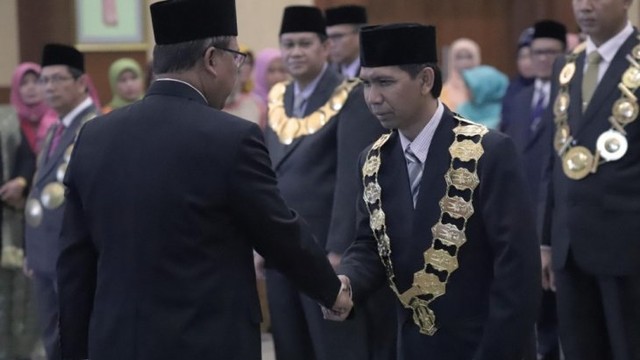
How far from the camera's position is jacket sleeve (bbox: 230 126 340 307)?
3035 millimetres

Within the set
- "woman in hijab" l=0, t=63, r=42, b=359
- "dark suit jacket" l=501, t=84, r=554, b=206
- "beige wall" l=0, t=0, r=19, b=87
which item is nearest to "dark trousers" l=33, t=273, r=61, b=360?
"woman in hijab" l=0, t=63, r=42, b=359

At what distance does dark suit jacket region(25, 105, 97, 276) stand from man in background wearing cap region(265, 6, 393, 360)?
101cm

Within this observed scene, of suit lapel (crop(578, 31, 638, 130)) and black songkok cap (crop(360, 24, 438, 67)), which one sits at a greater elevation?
black songkok cap (crop(360, 24, 438, 67))

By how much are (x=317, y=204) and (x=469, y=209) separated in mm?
1944

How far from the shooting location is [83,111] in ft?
19.9

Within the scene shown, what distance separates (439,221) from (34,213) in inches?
125

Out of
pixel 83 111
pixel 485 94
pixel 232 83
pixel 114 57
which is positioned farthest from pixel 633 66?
pixel 114 57

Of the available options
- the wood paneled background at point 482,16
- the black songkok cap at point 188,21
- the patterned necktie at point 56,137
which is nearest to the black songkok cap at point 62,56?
the patterned necktie at point 56,137

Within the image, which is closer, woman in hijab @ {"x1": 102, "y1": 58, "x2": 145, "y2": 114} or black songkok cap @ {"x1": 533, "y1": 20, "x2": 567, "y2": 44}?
black songkok cap @ {"x1": 533, "y1": 20, "x2": 567, "y2": 44}

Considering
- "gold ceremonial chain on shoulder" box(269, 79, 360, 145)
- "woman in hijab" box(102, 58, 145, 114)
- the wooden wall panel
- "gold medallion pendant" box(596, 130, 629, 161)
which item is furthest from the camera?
the wooden wall panel

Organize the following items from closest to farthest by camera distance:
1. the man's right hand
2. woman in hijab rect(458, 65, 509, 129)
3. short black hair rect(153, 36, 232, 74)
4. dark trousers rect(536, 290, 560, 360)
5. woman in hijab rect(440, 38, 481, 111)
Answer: short black hair rect(153, 36, 232, 74)
the man's right hand
dark trousers rect(536, 290, 560, 360)
woman in hijab rect(458, 65, 509, 129)
woman in hijab rect(440, 38, 481, 111)

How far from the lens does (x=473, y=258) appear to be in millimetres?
3422

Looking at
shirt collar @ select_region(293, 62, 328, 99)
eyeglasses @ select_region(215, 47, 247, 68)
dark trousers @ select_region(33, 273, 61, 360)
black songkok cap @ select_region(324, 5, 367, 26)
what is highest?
eyeglasses @ select_region(215, 47, 247, 68)

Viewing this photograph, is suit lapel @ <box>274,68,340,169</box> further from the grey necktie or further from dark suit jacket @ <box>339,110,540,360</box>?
dark suit jacket @ <box>339,110,540,360</box>
